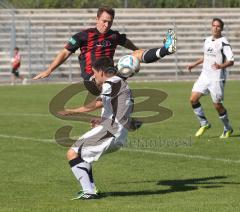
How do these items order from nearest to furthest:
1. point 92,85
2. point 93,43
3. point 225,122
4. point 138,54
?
point 138,54 → point 93,43 → point 92,85 → point 225,122

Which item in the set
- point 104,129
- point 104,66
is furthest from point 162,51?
point 104,129

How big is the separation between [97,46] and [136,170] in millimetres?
2016

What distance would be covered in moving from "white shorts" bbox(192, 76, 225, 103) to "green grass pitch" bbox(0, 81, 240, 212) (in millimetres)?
822

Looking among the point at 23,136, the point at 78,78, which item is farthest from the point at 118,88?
the point at 78,78

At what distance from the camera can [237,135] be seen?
16.2 meters

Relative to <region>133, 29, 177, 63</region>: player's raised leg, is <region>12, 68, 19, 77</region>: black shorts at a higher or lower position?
lower

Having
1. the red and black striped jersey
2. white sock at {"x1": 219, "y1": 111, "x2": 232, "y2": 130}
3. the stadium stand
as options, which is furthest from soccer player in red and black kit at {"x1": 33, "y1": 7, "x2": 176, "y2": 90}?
the stadium stand

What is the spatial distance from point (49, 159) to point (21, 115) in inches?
343

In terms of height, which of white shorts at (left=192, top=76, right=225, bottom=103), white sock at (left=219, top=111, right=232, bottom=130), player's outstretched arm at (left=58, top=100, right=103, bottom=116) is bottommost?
white sock at (left=219, top=111, right=232, bottom=130)

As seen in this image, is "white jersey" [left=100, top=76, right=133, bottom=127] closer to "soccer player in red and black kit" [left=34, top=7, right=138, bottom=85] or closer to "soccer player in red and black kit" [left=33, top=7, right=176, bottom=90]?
"soccer player in red and black kit" [left=33, top=7, right=176, bottom=90]

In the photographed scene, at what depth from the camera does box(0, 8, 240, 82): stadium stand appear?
136ft

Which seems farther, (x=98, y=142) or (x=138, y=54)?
(x=138, y=54)

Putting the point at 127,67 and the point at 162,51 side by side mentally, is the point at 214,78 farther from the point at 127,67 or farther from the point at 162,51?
the point at 127,67

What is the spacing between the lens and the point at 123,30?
139 feet
